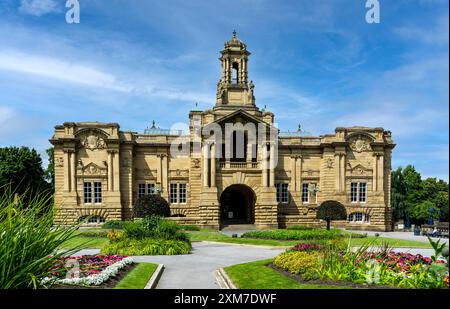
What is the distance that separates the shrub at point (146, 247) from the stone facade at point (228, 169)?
17598mm

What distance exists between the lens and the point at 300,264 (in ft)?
41.5

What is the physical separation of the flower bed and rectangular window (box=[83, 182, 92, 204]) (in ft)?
85.3

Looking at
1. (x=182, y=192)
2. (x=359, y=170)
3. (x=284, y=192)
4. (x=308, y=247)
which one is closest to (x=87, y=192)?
(x=182, y=192)

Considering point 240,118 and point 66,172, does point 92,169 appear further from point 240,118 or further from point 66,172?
point 240,118

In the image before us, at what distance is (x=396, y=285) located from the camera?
9.49m

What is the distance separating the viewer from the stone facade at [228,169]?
39250mm

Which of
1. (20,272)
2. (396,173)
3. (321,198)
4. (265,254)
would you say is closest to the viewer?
(20,272)

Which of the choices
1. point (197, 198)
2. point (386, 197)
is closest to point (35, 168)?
point (197, 198)

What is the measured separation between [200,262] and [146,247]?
158 inches

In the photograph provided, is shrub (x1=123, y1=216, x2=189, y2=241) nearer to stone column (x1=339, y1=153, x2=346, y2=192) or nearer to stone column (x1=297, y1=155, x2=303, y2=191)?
stone column (x1=297, y1=155, x2=303, y2=191)

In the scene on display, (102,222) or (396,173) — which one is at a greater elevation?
(396,173)

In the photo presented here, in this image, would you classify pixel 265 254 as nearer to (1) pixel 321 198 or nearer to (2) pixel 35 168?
(1) pixel 321 198
